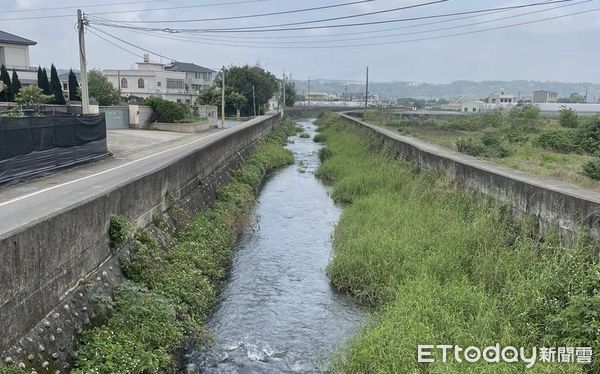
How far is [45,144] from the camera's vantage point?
15.5 metres

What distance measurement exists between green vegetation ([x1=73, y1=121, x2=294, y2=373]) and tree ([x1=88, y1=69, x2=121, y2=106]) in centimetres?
4124

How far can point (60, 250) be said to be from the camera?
6.33 m

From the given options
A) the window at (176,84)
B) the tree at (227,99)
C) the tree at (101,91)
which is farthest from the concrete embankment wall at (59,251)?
the window at (176,84)

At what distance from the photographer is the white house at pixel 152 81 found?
84250 millimetres

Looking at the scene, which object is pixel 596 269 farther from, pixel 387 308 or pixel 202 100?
pixel 202 100

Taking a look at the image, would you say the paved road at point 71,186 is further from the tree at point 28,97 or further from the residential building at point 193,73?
the residential building at point 193,73

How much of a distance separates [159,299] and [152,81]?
270 ft

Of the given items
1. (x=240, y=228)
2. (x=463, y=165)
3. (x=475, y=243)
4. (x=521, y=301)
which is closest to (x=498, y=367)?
(x=521, y=301)

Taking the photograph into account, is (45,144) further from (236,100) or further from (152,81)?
(152,81)

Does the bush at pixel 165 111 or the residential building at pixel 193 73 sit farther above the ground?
the residential building at pixel 193 73

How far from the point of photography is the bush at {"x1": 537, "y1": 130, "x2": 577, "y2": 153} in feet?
90.3

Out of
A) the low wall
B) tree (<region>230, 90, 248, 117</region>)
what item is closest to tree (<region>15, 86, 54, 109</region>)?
the low wall

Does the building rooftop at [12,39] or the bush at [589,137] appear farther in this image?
the building rooftop at [12,39]

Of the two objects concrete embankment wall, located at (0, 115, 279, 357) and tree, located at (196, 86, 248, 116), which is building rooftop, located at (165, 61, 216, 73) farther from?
concrete embankment wall, located at (0, 115, 279, 357)
